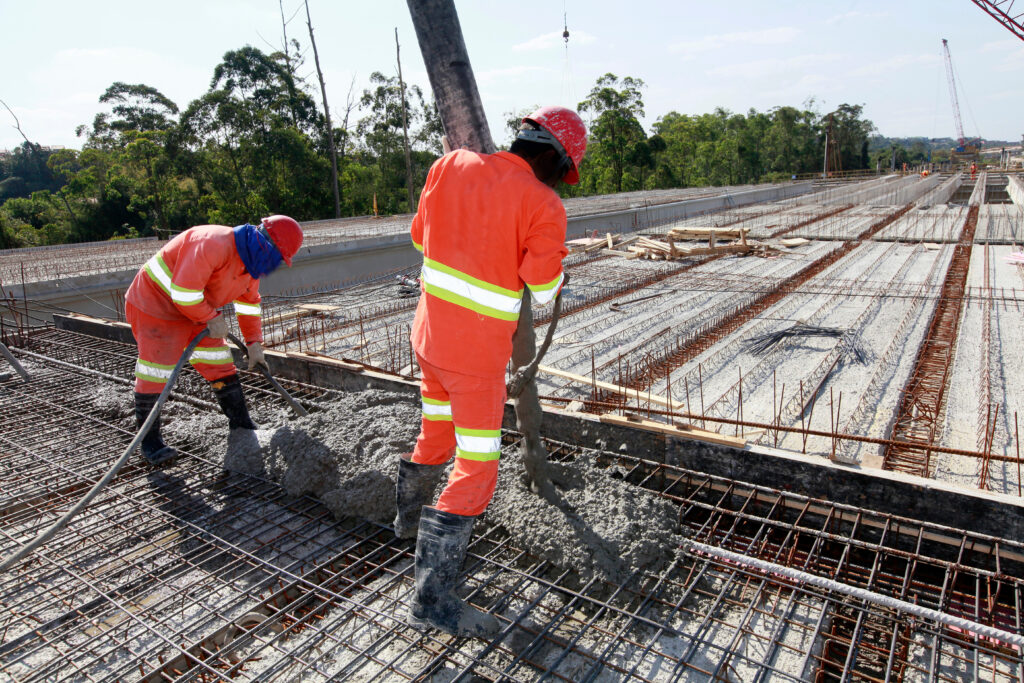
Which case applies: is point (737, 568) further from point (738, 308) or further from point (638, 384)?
point (738, 308)

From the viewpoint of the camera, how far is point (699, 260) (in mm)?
10219

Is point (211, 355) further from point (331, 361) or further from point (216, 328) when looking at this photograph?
point (331, 361)

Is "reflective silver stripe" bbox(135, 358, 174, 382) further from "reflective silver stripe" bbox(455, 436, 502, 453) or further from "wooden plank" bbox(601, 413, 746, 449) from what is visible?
"wooden plank" bbox(601, 413, 746, 449)

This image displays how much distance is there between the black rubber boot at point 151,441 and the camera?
10.9ft

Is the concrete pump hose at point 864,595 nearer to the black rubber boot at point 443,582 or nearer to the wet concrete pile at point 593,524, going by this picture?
the wet concrete pile at point 593,524

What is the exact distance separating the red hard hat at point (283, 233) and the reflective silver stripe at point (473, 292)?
167 centimetres


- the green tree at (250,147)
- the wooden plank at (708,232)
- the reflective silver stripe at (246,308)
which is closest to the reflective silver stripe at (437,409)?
the reflective silver stripe at (246,308)

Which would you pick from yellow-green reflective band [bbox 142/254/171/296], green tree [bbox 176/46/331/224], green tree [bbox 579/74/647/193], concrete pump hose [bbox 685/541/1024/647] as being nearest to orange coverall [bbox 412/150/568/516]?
concrete pump hose [bbox 685/541/1024/647]

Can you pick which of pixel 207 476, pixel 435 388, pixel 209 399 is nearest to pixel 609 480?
pixel 435 388

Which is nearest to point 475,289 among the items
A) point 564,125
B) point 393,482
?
point 564,125

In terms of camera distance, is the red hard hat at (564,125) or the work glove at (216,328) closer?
the red hard hat at (564,125)

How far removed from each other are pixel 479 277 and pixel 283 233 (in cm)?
190

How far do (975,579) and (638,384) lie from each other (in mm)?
2458

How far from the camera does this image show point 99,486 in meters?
2.68
